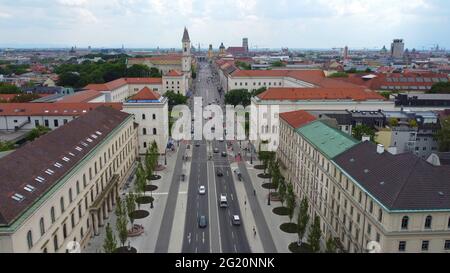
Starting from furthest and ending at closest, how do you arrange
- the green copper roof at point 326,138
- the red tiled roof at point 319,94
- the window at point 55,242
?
1. the red tiled roof at point 319,94
2. the green copper roof at point 326,138
3. the window at point 55,242

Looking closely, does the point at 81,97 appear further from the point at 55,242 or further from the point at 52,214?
the point at 55,242

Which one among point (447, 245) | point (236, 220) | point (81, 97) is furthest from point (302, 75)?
point (447, 245)

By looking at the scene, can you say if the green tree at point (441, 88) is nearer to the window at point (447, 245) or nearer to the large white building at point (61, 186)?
the window at point (447, 245)

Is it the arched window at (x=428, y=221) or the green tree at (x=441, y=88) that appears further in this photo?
the green tree at (x=441, y=88)

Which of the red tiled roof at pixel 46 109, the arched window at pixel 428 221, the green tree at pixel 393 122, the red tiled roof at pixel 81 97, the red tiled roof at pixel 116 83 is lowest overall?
the arched window at pixel 428 221

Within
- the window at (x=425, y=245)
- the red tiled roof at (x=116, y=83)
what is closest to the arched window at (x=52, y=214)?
the window at (x=425, y=245)

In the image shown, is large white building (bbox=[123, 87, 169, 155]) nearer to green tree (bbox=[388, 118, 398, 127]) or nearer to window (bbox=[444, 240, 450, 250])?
green tree (bbox=[388, 118, 398, 127])
